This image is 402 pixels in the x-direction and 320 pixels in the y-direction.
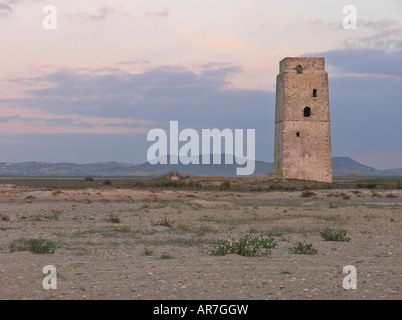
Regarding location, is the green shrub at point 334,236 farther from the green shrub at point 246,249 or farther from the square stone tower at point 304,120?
the square stone tower at point 304,120

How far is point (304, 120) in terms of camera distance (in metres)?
43.4

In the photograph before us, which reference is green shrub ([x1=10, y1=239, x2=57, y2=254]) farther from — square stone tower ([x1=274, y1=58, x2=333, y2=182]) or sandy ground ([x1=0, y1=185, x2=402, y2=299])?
square stone tower ([x1=274, y1=58, x2=333, y2=182])

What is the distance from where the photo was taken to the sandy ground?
7.79 m

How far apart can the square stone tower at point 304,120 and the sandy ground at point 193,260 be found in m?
23.3

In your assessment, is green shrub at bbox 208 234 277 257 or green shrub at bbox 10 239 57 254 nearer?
green shrub at bbox 208 234 277 257

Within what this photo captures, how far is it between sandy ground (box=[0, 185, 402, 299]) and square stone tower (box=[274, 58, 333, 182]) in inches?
919

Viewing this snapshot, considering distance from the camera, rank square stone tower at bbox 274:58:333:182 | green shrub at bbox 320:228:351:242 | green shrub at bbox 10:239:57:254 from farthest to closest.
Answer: square stone tower at bbox 274:58:333:182 < green shrub at bbox 320:228:351:242 < green shrub at bbox 10:239:57:254

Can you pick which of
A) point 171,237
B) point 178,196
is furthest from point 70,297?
point 178,196

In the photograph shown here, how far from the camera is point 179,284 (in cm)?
823

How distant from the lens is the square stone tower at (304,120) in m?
43.1

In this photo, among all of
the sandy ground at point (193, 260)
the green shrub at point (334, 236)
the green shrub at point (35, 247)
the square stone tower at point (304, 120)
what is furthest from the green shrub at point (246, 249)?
the square stone tower at point (304, 120)

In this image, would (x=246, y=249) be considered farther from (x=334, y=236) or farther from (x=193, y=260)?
(x=334, y=236)

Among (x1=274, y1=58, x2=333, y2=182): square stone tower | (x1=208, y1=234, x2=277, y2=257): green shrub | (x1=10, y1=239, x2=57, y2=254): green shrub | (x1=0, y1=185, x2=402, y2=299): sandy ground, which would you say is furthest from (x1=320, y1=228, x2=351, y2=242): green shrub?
(x1=274, y1=58, x2=333, y2=182): square stone tower

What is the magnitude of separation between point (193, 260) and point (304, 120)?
34.2 metres
